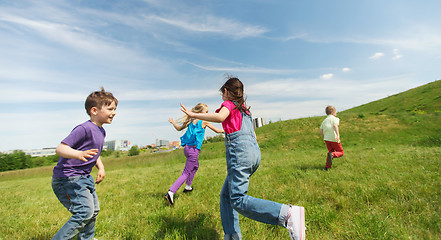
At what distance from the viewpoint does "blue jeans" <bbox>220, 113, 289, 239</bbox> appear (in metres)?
2.48

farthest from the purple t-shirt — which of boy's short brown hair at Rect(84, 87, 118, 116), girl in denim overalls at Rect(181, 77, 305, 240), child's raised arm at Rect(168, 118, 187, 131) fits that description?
child's raised arm at Rect(168, 118, 187, 131)

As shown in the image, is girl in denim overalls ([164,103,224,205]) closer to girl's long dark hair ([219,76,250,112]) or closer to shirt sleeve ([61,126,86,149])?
girl's long dark hair ([219,76,250,112])

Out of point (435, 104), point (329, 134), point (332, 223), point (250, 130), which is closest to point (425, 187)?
point (332, 223)

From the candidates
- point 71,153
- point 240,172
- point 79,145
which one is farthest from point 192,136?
point 71,153

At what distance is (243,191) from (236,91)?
1.43 meters

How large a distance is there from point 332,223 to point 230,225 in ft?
5.41

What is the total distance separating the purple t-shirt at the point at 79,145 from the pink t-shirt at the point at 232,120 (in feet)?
6.19

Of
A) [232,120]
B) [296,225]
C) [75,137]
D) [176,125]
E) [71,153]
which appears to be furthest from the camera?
[176,125]

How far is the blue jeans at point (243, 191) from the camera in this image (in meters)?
2.48

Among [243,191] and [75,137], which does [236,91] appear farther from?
[75,137]

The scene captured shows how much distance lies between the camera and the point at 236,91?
10.3ft

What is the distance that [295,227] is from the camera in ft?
7.80

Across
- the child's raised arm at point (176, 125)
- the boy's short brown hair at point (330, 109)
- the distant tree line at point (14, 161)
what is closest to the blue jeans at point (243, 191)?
the child's raised arm at point (176, 125)

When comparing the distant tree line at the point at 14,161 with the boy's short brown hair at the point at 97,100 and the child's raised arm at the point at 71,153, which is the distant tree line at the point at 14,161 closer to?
the boy's short brown hair at the point at 97,100
